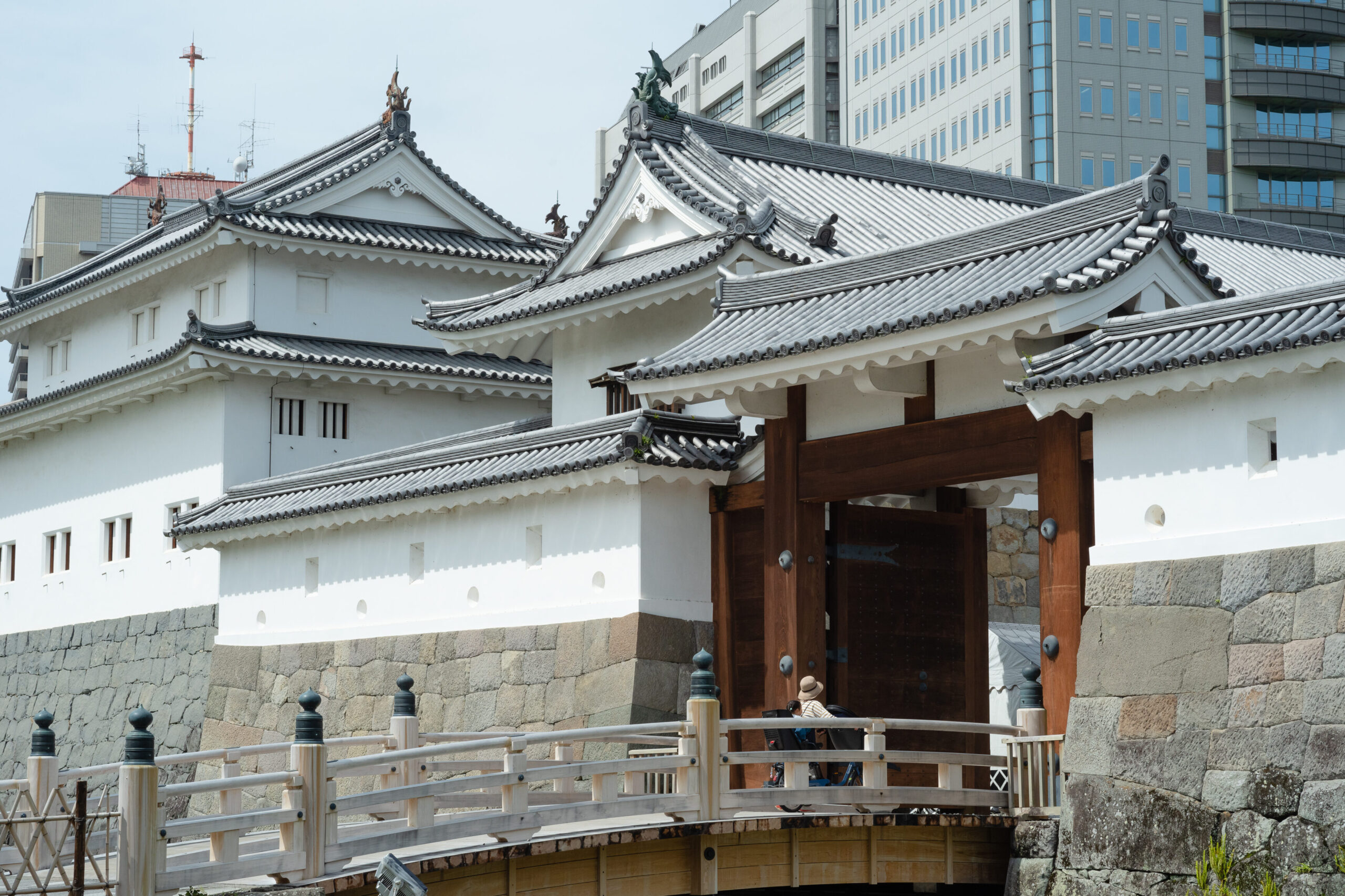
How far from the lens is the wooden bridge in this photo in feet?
34.0

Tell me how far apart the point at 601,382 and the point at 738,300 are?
385 centimetres

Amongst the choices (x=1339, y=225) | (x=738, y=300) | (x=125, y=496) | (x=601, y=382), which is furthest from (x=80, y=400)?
(x=1339, y=225)

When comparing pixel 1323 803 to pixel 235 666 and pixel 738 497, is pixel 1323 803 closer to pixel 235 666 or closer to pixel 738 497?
pixel 738 497

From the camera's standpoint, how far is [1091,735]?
12836mm

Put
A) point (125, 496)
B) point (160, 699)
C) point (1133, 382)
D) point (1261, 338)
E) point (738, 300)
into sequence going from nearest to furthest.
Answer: point (1261, 338) < point (1133, 382) < point (738, 300) < point (160, 699) < point (125, 496)

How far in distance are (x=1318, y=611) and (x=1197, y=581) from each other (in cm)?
98

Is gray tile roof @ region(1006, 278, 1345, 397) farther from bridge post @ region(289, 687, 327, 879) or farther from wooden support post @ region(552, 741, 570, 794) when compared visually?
bridge post @ region(289, 687, 327, 879)

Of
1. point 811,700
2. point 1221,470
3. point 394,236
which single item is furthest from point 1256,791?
point 394,236

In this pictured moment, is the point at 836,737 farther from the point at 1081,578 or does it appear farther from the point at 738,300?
the point at 738,300

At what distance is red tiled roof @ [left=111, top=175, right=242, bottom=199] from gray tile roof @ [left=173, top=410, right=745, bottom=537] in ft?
122

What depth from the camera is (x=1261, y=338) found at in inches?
470

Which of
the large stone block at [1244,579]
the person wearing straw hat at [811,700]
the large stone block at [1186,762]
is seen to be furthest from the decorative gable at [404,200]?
the large stone block at [1186,762]

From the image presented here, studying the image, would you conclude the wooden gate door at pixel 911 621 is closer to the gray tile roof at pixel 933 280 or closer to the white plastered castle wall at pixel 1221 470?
the gray tile roof at pixel 933 280

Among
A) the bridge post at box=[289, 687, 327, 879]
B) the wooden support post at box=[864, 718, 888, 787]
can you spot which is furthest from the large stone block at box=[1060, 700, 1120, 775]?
the bridge post at box=[289, 687, 327, 879]
